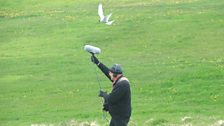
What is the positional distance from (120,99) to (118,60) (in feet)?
53.0

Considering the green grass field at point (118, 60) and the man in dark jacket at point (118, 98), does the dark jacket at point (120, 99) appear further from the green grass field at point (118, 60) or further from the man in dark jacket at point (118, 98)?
the green grass field at point (118, 60)

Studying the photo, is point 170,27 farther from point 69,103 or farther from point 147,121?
point 147,121

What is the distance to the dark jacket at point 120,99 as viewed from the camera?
12.8m

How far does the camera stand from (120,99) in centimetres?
1291

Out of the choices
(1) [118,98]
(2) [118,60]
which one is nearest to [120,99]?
(1) [118,98]

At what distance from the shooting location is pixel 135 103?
71.5ft

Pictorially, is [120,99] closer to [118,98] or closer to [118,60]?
[118,98]

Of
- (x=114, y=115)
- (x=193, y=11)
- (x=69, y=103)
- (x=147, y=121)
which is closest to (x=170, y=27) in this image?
(x=193, y=11)

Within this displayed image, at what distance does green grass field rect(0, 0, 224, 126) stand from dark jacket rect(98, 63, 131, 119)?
15.2 ft

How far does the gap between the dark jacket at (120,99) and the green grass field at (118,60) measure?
4.63m

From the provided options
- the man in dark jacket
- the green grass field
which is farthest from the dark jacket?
the green grass field

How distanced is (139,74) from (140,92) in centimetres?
290

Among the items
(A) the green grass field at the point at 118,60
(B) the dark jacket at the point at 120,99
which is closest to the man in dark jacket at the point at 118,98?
(B) the dark jacket at the point at 120,99

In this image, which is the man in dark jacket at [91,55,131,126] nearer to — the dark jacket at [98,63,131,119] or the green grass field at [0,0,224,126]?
the dark jacket at [98,63,131,119]
